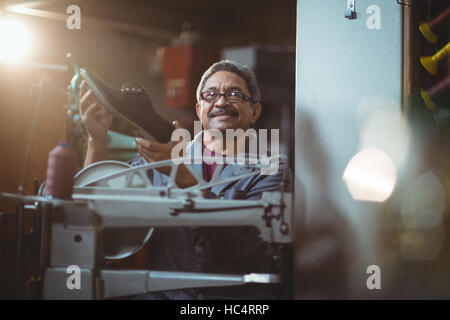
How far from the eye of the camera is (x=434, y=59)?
125 centimetres

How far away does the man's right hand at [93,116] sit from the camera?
1359 mm

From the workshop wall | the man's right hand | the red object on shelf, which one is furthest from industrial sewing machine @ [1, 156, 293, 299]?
the red object on shelf

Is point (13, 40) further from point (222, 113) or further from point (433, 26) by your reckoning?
point (433, 26)

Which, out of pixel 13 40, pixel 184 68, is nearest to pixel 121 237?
pixel 13 40

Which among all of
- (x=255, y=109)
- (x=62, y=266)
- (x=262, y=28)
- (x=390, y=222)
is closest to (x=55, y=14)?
(x=255, y=109)

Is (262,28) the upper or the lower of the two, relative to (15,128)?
upper

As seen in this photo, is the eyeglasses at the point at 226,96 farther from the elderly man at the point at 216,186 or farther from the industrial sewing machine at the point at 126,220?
the industrial sewing machine at the point at 126,220

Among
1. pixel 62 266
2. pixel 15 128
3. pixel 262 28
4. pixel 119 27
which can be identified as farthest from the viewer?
pixel 262 28

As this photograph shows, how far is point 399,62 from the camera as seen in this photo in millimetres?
1118

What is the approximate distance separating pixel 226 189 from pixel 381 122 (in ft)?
1.67

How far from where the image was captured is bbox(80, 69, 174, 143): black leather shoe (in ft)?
3.99

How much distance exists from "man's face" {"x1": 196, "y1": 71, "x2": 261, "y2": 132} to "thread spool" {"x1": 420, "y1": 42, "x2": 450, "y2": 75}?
0.54 meters

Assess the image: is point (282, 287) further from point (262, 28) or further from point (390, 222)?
point (262, 28)

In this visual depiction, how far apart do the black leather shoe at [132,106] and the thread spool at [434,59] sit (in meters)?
0.71
